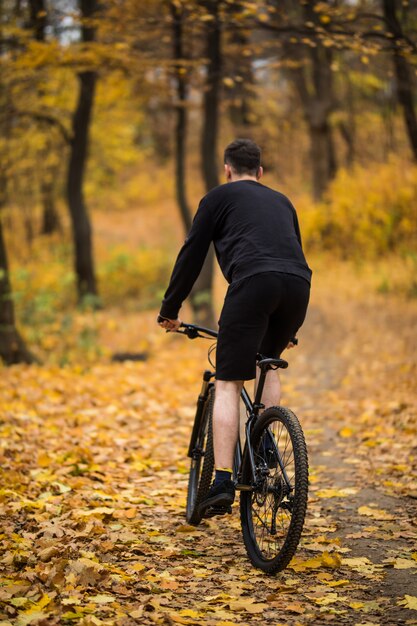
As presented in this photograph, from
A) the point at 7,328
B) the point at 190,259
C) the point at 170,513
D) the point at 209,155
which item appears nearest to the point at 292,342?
the point at 190,259

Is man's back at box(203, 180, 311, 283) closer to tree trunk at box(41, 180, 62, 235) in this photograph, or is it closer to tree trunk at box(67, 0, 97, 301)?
tree trunk at box(67, 0, 97, 301)

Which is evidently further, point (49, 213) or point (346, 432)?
point (49, 213)

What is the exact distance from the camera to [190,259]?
4473 millimetres

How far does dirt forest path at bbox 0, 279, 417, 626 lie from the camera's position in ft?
12.2

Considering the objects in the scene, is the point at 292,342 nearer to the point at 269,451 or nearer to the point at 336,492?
the point at 269,451

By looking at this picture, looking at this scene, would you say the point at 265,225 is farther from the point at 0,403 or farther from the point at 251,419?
the point at 0,403

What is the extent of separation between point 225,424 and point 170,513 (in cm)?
126

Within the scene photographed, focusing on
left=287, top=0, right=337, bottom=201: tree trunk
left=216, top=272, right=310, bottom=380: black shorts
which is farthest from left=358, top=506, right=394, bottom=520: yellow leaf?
left=287, top=0, right=337, bottom=201: tree trunk

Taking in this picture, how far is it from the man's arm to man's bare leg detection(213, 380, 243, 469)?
535 mm

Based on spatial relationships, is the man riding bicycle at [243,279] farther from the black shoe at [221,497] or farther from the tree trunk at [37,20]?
the tree trunk at [37,20]

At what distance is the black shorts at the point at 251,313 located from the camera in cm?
413

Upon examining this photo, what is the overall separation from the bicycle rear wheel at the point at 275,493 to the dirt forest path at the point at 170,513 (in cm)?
14

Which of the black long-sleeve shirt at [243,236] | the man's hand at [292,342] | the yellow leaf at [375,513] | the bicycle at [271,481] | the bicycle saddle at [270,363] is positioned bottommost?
the yellow leaf at [375,513]

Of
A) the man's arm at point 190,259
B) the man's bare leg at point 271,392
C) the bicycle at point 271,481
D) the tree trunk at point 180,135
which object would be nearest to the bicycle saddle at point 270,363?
the bicycle at point 271,481
